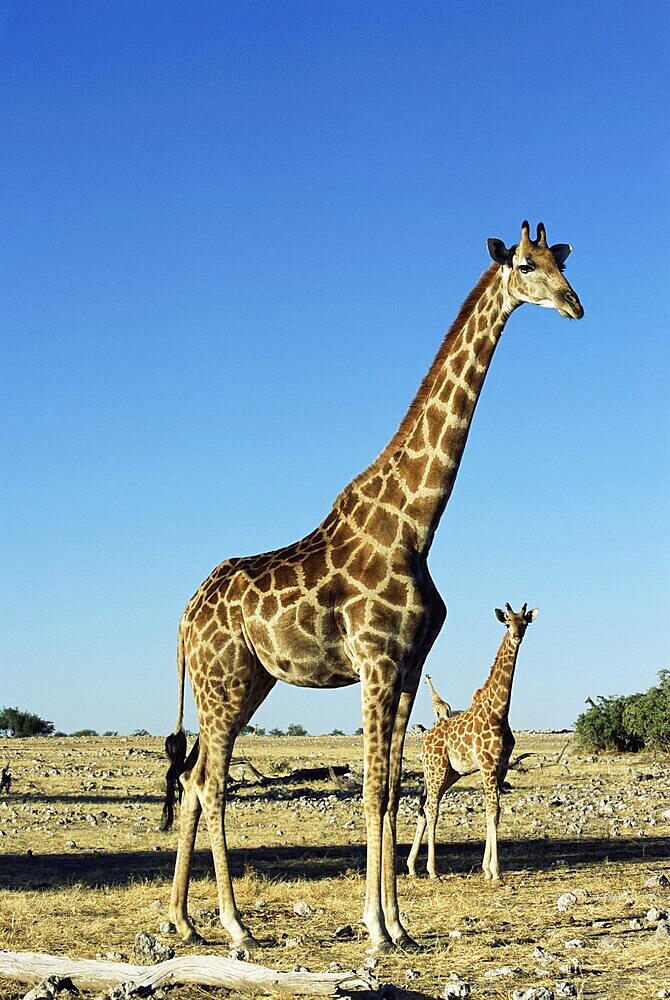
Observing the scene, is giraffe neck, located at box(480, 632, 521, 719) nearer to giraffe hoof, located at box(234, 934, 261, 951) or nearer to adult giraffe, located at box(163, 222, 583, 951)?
adult giraffe, located at box(163, 222, 583, 951)

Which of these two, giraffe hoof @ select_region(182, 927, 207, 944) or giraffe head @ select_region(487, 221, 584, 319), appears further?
giraffe hoof @ select_region(182, 927, 207, 944)

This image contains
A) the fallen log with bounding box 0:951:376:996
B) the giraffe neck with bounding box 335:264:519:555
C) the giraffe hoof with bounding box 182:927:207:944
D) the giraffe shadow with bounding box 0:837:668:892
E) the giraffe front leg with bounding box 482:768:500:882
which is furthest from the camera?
the giraffe shadow with bounding box 0:837:668:892

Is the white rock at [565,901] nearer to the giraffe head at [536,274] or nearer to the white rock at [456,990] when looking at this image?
the white rock at [456,990]

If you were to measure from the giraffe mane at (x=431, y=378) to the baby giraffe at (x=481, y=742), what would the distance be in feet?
16.6

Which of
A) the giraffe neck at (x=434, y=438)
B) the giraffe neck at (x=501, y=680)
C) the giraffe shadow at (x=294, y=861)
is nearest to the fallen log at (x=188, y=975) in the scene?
the giraffe neck at (x=434, y=438)

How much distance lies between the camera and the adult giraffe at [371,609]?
30.7ft

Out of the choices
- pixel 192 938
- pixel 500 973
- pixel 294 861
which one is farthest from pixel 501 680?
pixel 500 973

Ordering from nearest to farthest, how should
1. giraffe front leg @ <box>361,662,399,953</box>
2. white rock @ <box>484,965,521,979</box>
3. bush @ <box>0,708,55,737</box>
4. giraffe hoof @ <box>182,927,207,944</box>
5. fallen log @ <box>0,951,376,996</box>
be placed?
fallen log @ <box>0,951,376,996</box>, white rock @ <box>484,965,521,979</box>, giraffe front leg @ <box>361,662,399,953</box>, giraffe hoof @ <box>182,927,207,944</box>, bush @ <box>0,708,55,737</box>

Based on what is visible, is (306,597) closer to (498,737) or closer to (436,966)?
(436,966)

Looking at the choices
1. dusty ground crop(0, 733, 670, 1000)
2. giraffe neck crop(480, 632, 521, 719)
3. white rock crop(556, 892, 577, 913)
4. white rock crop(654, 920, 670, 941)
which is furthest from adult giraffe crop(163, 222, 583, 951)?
giraffe neck crop(480, 632, 521, 719)

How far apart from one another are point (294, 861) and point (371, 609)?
7.27 metres

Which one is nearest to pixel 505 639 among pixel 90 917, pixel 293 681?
pixel 293 681

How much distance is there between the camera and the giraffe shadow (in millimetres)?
14195

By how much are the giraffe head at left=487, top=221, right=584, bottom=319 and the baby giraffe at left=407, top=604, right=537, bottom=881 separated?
5.93m
